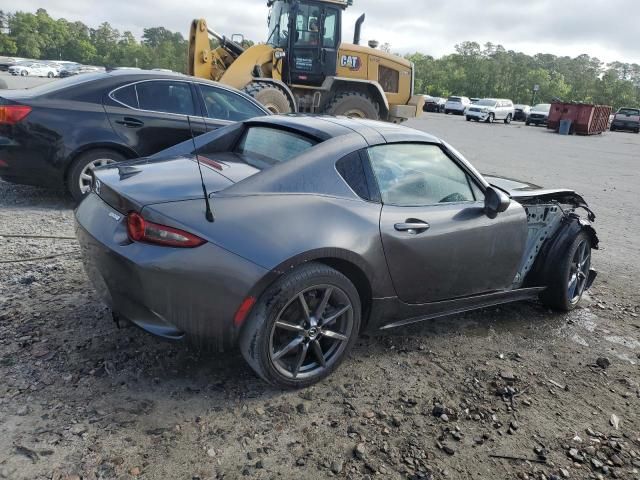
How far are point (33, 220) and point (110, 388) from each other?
10.9 feet

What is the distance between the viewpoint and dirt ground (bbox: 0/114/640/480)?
7.79 feet

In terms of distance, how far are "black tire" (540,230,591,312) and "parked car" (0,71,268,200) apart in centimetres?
378

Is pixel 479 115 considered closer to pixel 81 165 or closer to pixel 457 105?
pixel 457 105

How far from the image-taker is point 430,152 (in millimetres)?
Answer: 3514

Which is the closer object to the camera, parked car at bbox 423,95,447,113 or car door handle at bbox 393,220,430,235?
car door handle at bbox 393,220,430,235

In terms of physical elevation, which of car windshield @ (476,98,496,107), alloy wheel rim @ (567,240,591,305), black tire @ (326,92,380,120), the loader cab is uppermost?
the loader cab

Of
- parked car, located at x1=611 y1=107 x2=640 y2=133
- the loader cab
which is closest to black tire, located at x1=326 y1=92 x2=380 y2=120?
the loader cab

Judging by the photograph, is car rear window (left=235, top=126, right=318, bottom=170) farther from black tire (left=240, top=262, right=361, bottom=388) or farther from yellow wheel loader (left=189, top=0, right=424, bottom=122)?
yellow wheel loader (left=189, top=0, right=424, bottom=122)

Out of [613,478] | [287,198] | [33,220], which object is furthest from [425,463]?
[33,220]

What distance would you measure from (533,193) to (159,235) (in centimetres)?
289

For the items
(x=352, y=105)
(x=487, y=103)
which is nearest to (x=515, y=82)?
(x=487, y=103)

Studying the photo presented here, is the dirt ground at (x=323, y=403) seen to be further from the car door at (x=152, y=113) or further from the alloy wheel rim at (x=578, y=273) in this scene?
the car door at (x=152, y=113)

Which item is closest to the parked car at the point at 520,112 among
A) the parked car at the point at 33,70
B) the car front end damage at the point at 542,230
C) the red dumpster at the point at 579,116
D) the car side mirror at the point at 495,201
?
the red dumpster at the point at 579,116

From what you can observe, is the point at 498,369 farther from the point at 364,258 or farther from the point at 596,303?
the point at 596,303
